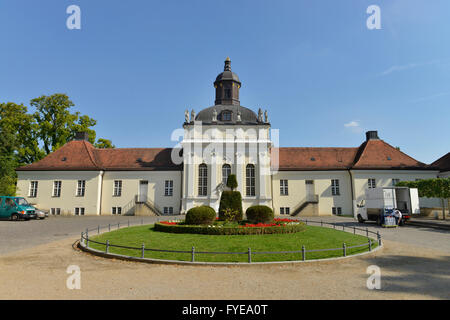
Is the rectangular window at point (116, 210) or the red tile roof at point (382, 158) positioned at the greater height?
the red tile roof at point (382, 158)

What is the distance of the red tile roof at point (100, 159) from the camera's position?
32.0 metres

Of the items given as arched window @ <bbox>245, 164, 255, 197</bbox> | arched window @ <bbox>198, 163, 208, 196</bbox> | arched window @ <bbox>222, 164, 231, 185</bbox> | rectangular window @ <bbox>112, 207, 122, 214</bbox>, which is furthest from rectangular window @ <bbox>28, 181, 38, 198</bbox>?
arched window @ <bbox>245, 164, 255, 197</bbox>

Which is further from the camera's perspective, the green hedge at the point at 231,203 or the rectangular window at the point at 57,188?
the rectangular window at the point at 57,188

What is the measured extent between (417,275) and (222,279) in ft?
19.0

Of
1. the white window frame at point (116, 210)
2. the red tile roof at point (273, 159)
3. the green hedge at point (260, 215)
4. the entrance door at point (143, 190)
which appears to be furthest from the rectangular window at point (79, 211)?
the green hedge at point (260, 215)

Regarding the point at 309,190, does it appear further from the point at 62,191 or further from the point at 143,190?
the point at 62,191

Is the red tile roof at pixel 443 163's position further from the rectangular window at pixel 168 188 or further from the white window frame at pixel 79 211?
the white window frame at pixel 79 211

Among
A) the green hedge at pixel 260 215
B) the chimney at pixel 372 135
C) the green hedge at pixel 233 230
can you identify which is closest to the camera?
the green hedge at pixel 233 230

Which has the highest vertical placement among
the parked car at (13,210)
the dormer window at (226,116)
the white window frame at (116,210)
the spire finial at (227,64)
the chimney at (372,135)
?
the spire finial at (227,64)

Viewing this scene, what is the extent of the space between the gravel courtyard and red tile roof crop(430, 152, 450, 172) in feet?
91.6

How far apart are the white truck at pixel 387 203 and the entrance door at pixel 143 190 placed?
24101 mm

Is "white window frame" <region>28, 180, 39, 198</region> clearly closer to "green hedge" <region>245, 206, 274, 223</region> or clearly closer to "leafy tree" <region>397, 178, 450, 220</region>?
"green hedge" <region>245, 206, 274, 223</region>

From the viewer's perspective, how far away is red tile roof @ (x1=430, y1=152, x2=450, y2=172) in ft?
103
